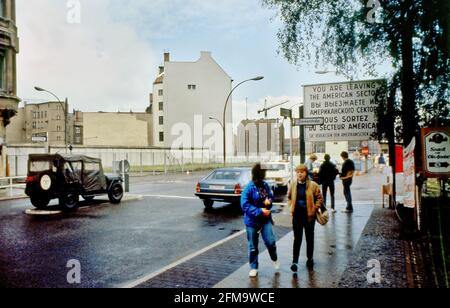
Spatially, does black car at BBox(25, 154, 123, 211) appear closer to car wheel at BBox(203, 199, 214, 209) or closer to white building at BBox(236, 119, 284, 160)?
car wheel at BBox(203, 199, 214, 209)

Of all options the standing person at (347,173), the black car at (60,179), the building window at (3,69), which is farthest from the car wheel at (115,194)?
the building window at (3,69)

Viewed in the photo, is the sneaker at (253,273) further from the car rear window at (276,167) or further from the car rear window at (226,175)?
the car rear window at (276,167)

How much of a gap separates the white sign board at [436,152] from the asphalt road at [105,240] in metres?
4.57

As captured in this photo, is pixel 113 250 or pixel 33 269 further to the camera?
pixel 113 250

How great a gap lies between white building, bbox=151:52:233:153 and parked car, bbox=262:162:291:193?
45955 millimetres

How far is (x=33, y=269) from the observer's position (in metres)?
6.60

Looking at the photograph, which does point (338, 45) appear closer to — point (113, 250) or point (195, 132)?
point (113, 250)

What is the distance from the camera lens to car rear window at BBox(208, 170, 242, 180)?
1429 centimetres

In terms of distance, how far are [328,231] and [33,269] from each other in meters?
6.11

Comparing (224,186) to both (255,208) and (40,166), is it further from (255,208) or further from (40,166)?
(255,208)

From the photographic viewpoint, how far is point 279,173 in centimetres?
2053

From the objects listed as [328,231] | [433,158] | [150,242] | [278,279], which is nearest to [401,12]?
[433,158]

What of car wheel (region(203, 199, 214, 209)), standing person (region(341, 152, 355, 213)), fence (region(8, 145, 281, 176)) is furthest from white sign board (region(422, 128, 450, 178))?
fence (region(8, 145, 281, 176))

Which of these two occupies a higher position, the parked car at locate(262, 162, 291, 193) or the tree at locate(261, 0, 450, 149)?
the tree at locate(261, 0, 450, 149)
